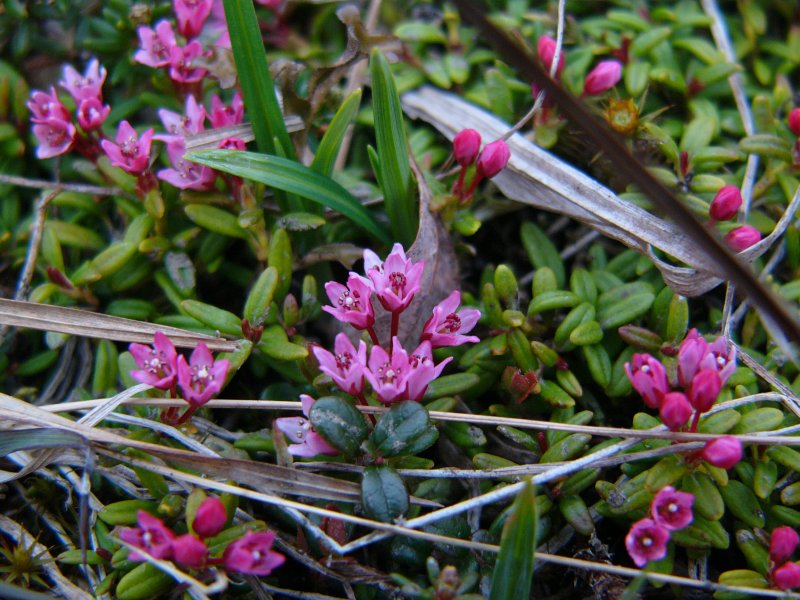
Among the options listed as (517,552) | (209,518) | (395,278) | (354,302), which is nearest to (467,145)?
(395,278)

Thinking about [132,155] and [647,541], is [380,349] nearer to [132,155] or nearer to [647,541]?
[647,541]

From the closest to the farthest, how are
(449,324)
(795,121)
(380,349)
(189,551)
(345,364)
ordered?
(189,551) < (380,349) < (345,364) < (449,324) < (795,121)

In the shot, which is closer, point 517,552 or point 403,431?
point 517,552

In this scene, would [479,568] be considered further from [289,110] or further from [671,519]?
[289,110]

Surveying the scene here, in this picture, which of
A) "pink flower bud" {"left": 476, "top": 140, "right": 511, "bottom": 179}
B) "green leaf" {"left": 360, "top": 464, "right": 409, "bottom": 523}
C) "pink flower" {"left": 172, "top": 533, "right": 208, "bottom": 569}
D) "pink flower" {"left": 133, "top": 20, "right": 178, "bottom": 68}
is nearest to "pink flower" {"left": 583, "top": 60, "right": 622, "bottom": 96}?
"pink flower bud" {"left": 476, "top": 140, "right": 511, "bottom": 179}

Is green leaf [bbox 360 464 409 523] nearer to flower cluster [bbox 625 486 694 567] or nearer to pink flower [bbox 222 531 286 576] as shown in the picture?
pink flower [bbox 222 531 286 576]

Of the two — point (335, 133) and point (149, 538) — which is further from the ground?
point (335, 133)

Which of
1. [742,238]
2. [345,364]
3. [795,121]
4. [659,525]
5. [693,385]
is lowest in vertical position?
[659,525]
